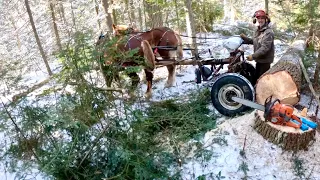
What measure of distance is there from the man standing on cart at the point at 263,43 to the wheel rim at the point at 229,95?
732 millimetres

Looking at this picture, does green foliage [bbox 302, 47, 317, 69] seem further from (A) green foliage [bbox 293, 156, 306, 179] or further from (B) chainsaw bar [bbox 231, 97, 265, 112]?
(A) green foliage [bbox 293, 156, 306, 179]

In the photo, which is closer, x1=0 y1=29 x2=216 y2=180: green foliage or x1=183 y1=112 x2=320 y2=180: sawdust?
x1=0 y1=29 x2=216 y2=180: green foliage

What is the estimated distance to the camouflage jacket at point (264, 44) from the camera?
5.21 metres

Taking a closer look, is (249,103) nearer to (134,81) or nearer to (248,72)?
(248,72)

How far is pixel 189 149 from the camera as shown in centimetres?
441

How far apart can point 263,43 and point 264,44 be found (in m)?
0.03

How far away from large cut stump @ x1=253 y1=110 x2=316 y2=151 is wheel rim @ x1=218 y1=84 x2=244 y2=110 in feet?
2.59

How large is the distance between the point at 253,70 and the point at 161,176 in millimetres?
3433

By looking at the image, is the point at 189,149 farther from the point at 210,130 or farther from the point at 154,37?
the point at 154,37

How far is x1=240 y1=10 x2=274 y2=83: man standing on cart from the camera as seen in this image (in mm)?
5219

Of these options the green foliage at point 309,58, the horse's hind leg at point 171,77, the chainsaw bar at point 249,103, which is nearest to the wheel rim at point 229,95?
the chainsaw bar at point 249,103

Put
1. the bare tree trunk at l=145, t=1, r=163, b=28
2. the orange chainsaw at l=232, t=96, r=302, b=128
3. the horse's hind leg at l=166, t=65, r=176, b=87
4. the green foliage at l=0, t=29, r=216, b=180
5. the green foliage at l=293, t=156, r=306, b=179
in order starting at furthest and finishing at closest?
the bare tree trunk at l=145, t=1, r=163, b=28 < the horse's hind leg at l=166, t=65, r=176, b=87 < the orange chainsaw at l=232, t=96, r=302, b=128 < the green foliage at l=293, t=156, r=306, b=179 < the green foliage at l=0, t=29, r=216, b=180

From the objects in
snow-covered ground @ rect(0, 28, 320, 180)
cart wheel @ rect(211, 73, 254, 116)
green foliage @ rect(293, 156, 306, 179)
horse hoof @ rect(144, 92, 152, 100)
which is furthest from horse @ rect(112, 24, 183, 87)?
green foliage @ rect(293, 156, 306, 179)

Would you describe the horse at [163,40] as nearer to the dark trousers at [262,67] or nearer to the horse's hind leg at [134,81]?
the horse's hind leg at [134,81]
